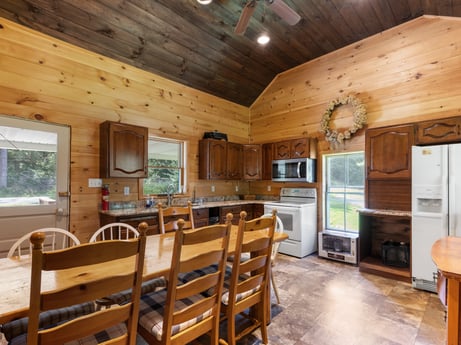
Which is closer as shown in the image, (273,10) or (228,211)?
(273,10)

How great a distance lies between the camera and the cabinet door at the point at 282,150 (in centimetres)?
490

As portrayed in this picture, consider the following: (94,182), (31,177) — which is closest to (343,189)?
(94,182)

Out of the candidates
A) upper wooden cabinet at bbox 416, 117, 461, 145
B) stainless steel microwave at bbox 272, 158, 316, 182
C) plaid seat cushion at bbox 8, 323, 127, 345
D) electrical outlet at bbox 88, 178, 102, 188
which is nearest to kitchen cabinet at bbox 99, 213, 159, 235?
electrical outlet at bbox 88, 178, 102, 188

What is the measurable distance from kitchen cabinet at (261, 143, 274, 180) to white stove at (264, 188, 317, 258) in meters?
0.70

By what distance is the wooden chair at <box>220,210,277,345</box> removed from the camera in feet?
5.70

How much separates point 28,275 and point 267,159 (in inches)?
176

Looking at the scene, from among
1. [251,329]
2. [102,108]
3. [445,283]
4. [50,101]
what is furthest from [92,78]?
[445,283]

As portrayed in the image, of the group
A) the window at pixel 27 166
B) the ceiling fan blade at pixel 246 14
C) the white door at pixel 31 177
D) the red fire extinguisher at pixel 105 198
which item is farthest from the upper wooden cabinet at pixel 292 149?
the window at pixel 27 166

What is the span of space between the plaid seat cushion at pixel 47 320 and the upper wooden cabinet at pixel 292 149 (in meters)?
3.96

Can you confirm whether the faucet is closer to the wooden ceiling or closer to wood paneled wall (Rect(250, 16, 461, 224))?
the wooden ceiling

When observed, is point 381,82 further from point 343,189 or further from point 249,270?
point 249,270

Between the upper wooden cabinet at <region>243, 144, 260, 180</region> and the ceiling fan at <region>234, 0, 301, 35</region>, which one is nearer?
the ceiling fan at <region>234, 0, 301, 35</region>

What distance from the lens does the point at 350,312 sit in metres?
2.57

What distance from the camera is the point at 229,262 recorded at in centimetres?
274
